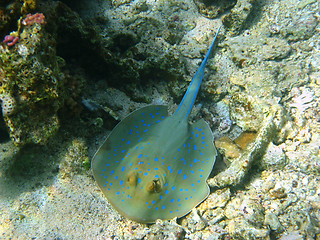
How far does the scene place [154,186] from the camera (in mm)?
3203

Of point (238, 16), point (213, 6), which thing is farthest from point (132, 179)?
point (213, 6)

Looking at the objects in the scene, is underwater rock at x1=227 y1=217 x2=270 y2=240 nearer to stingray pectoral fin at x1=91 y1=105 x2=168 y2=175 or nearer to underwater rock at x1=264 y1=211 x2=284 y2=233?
underwater rock at x1=264 y1=211 x2=284 y2=233

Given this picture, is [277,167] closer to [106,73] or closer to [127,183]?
[127,183]

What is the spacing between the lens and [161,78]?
539 centimetres

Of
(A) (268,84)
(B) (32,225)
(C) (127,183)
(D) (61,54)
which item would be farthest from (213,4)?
(B) (32,225)

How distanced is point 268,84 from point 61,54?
193 inches

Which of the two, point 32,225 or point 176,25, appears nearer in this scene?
point 32,225

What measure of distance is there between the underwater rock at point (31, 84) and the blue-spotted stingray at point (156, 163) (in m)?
1.06

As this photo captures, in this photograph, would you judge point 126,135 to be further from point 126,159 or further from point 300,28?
point 300,28

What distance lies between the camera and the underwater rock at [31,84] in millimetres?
2701

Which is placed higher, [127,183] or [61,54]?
[61,54]

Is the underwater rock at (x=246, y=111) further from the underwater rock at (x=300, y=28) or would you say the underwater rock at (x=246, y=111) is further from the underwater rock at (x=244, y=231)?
the underwater rock at (x=300, y=28)

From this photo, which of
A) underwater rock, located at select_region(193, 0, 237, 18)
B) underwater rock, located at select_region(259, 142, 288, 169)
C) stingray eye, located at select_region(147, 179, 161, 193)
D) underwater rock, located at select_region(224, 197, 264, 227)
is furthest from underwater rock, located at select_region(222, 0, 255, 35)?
stingray eye, located at select_region(147, 179, 161, 193)

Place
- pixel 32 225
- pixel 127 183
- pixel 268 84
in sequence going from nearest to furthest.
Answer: pixel 32 225 < pixel 127 183 < pixel 268 84
